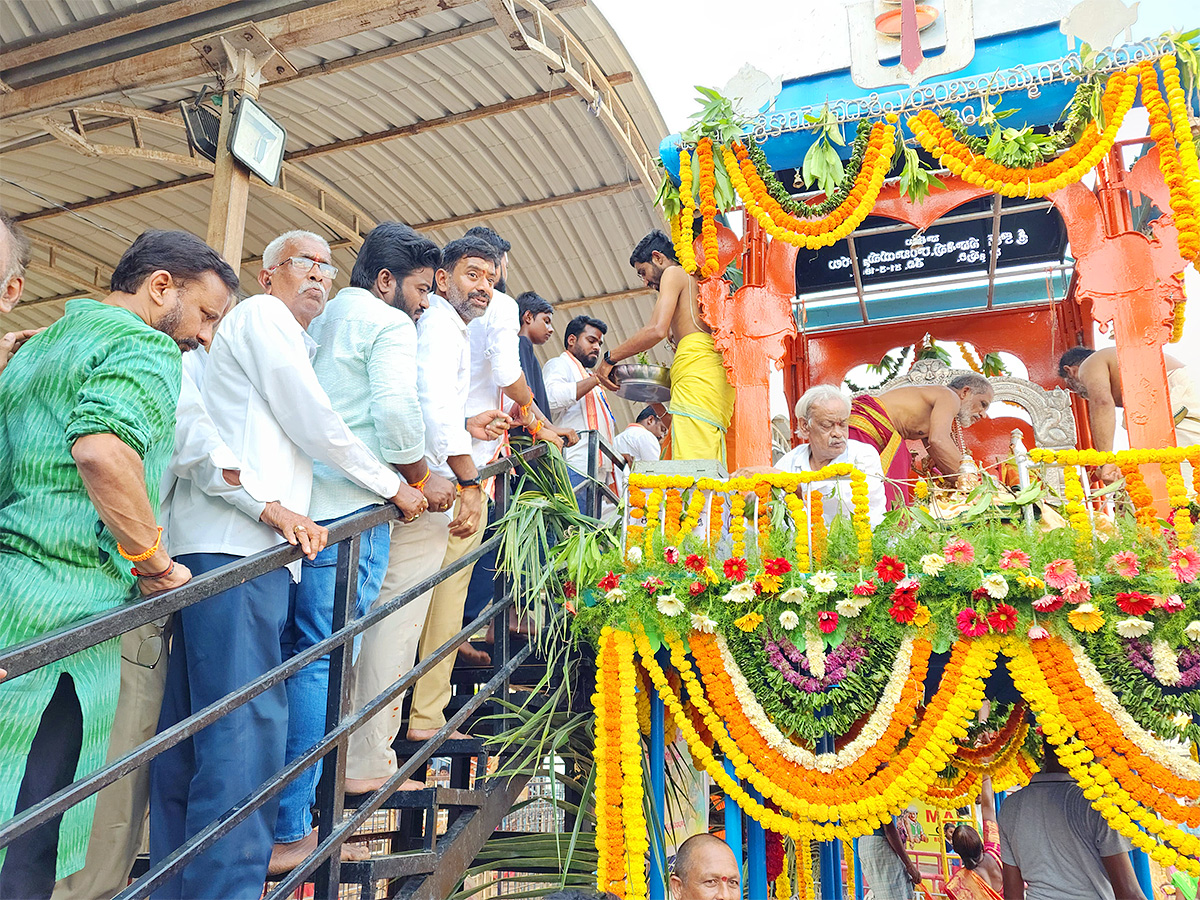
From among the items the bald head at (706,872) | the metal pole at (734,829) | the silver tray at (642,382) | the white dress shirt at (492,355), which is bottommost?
the bald head at (706,872)

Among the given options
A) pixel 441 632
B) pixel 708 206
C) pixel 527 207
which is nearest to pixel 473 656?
pixel 441 632

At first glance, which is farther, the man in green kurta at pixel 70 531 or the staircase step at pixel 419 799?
the staircase step at pixel 419 799

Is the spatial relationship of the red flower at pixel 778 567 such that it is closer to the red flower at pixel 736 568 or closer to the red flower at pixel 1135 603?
the red flower at pixel 736 568

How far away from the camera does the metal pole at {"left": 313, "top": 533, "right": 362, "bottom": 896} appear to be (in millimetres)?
2354

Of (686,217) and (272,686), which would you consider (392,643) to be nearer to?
(272,686)

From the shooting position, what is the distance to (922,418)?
6246mm

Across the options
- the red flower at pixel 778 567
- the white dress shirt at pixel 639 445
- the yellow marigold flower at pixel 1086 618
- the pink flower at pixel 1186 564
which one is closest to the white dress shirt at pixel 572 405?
the white dress shirt at pixel 639 445

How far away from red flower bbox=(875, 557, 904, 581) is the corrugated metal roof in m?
4.84

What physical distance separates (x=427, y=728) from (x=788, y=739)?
1401mm

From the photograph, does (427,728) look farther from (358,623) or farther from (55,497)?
(55,497)

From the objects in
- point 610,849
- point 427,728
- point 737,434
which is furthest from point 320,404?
point 737,434

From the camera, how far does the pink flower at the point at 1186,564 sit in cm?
317

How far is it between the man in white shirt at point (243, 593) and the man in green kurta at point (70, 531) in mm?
231

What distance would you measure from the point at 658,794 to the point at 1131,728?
182 centimetres
